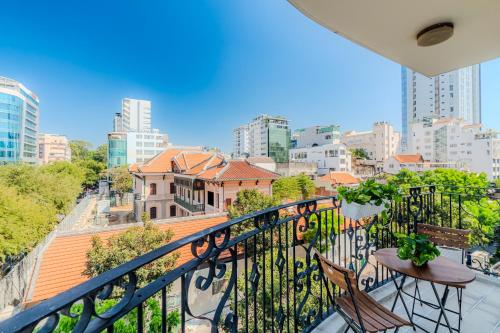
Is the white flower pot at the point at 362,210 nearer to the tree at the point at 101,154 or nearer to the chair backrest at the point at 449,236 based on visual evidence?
the chair backrest at the point at 449,236

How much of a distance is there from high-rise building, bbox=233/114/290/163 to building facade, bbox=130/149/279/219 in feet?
115

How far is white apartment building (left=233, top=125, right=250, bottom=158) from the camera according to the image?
7788 cm

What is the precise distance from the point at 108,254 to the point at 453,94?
263ft

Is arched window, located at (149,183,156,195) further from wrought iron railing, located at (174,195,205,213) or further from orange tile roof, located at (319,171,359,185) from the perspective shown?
orange tile roof, located at (319,171,359,185)

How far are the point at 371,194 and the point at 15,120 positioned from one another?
54744 mm

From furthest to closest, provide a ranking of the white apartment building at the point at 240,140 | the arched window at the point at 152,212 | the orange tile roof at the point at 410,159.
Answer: the white apartment building at the point at 240,140 < the orange tile roof at the point at 410,159 < the arched window at the point at 152,212

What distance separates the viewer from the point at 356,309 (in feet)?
4.59

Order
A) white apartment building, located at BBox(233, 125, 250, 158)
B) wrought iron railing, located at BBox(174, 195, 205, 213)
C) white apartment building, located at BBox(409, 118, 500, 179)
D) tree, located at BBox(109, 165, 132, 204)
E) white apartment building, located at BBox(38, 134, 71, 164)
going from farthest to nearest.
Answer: white apartment building, located at BBox(233, 125, 250, 158), white apartment building, located at BBox(38, 134, 71, 164), white apartment building, located at BBox(409, 118, 500, 179), tree, located at BBox(109, 165, 132, 204), wrought iron railing, located at BBox(174, 195, 205, 213)

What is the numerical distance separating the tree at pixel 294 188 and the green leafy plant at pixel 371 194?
1021 inches

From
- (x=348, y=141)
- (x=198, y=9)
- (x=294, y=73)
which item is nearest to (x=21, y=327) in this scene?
(x=198, y=9)

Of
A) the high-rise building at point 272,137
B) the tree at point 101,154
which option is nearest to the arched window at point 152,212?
the high-rise building at point 272,137

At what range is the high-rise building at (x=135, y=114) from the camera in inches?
2732

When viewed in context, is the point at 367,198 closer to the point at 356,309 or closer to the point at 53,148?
the point at 356,309

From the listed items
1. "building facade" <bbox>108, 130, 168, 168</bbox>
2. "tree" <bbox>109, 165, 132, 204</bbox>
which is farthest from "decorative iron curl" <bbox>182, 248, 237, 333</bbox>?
"building facade" <bbox>108, 130, 168, 168</bbox>
